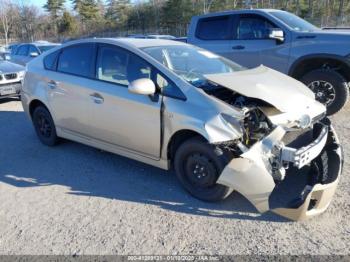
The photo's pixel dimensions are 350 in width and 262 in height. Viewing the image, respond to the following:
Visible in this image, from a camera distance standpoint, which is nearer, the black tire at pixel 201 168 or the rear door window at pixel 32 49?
the black tire at pixel 201 168

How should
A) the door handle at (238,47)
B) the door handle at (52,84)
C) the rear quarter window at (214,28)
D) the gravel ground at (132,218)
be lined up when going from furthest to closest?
the rear quarter window at (214,28) → the door handle at (238,47) → the door handle at (52,84) → the gravel ground at (132,218)

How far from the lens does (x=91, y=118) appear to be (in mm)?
4430

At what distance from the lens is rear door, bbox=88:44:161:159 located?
378 cm

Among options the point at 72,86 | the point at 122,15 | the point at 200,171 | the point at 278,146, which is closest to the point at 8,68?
the point at 72,86

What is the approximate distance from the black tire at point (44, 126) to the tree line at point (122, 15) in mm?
28486

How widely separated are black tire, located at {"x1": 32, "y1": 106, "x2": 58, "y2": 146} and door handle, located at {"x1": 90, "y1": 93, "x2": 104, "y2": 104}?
1.26 meters

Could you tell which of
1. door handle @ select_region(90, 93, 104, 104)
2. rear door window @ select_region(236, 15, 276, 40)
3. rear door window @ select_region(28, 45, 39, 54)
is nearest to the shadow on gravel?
door handle @ select_region(90, 93, 104, 104)

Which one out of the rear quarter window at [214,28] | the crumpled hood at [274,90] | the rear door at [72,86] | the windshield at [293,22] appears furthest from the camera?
the rear quarter window at [214,28]

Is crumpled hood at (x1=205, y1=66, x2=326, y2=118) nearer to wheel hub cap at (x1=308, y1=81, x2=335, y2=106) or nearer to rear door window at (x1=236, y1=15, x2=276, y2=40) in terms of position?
wheel hub cap at (x1=308, y1=81, x2=335, y2=106)

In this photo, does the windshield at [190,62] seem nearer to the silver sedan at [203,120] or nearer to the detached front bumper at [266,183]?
the silver sedan at [203,120]

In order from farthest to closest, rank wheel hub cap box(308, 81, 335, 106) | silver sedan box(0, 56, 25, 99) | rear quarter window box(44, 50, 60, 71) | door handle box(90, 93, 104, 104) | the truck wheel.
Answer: silver sedan box(0, 56, 25, 99), wheel hub cap box(308, 81, 335, 106), the truck wheel, rear quarter window box(44, 50, 60, 71), door handle box(90, 93, 104, 104)

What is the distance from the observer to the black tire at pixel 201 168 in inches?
133

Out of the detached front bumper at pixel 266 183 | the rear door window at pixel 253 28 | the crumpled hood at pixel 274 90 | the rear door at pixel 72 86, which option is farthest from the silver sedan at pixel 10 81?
the detached front bumper at pixel 266 183

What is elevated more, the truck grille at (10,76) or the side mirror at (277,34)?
the side mirror at (277,34)
